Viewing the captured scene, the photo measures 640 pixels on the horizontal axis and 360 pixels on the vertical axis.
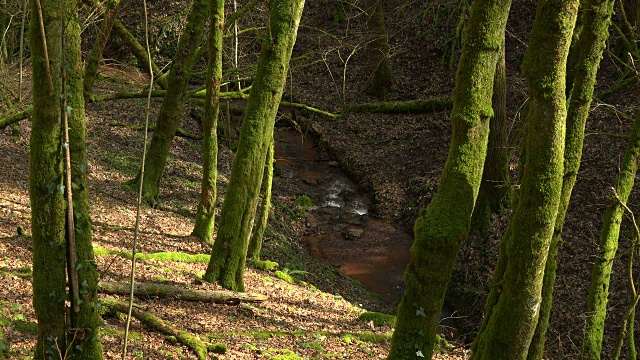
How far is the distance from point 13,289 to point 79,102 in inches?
123

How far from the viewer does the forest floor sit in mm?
8273

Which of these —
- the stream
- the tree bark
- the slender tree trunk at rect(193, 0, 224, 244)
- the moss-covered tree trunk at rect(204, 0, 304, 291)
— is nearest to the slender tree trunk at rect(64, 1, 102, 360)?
the tree bark

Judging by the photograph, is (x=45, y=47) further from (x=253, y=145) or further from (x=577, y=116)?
(x=577, y=116)

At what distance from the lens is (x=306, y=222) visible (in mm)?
17328

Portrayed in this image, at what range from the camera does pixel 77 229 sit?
4930mm

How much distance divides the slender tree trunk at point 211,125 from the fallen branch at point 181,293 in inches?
122

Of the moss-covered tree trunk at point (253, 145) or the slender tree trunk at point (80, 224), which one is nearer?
the slender tree trunk at point (80, 224)

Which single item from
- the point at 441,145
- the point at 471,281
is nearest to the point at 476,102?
the point at 471,281

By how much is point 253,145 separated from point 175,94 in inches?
175

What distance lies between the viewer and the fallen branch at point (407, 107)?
22.1 metres

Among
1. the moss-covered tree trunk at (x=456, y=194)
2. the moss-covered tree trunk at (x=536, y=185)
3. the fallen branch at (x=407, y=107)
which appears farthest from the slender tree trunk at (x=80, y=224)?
the fallen branch at (x=407, y=107)

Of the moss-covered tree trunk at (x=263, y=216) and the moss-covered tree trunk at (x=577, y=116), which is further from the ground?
the moss-covered tree trunk at (x=577, y=116)

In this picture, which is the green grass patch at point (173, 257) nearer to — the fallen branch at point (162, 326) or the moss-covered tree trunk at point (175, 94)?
the fallen branch at point (162, 326)

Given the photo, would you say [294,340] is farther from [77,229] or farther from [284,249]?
[284,249]
